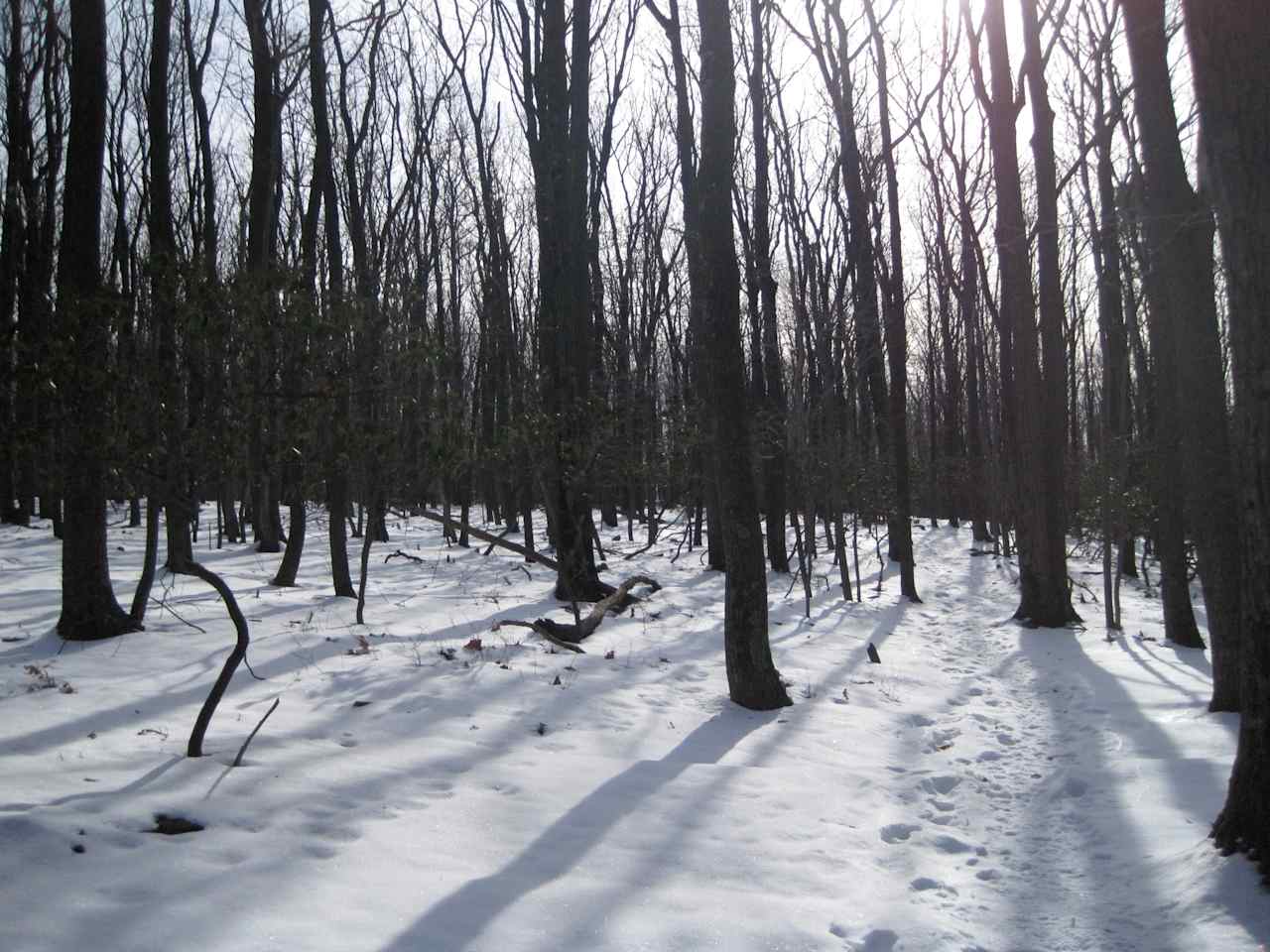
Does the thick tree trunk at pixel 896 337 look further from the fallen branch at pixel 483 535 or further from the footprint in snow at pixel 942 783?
the footprint in snow at pixel 942 783

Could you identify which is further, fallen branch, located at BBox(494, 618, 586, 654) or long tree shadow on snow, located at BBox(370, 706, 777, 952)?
fallen branch, located at BBox(494, 618, 586, 654)

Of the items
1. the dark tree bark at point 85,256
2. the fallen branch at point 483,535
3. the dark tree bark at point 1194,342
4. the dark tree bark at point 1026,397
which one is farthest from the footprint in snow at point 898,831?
the dark tree bark at point 1026,397

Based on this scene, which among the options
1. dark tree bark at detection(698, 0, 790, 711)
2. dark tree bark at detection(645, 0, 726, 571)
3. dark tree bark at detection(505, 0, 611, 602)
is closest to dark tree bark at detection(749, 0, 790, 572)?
dark tree bark at detection(645, 0, 726, 571)

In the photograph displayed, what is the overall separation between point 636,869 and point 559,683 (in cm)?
313

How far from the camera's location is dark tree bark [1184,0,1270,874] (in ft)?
10.8

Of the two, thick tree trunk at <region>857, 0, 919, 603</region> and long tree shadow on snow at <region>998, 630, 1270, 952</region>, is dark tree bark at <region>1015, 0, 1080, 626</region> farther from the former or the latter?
long tree shadow on snow at <region>998, 630, 1270, 952</region>

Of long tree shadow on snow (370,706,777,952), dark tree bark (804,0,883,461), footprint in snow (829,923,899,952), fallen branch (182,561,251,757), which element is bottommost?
footprint in snow (829,923,899,952)

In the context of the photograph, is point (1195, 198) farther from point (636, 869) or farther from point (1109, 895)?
point (636, 869)

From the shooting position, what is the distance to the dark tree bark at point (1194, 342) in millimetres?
6121

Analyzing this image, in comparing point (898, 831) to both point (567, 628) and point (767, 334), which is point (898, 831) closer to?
point (567, 628)

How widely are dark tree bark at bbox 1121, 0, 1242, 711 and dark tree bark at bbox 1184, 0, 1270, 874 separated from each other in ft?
8.92

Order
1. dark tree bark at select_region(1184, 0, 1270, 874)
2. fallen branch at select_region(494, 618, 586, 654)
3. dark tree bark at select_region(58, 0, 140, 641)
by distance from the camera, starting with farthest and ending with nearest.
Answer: fallen branch at select_region(494, 618, 586, 654)
dark tree bark at select_region(58, 0, 140, 641)
dark tree bark at select_region(1184, 0, 1270, 874)

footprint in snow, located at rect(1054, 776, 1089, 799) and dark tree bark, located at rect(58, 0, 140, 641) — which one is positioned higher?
dark tree bark, located at rect(58, 0, 140, 641)

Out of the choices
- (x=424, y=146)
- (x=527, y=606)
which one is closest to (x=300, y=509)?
(x=527, y=606)
